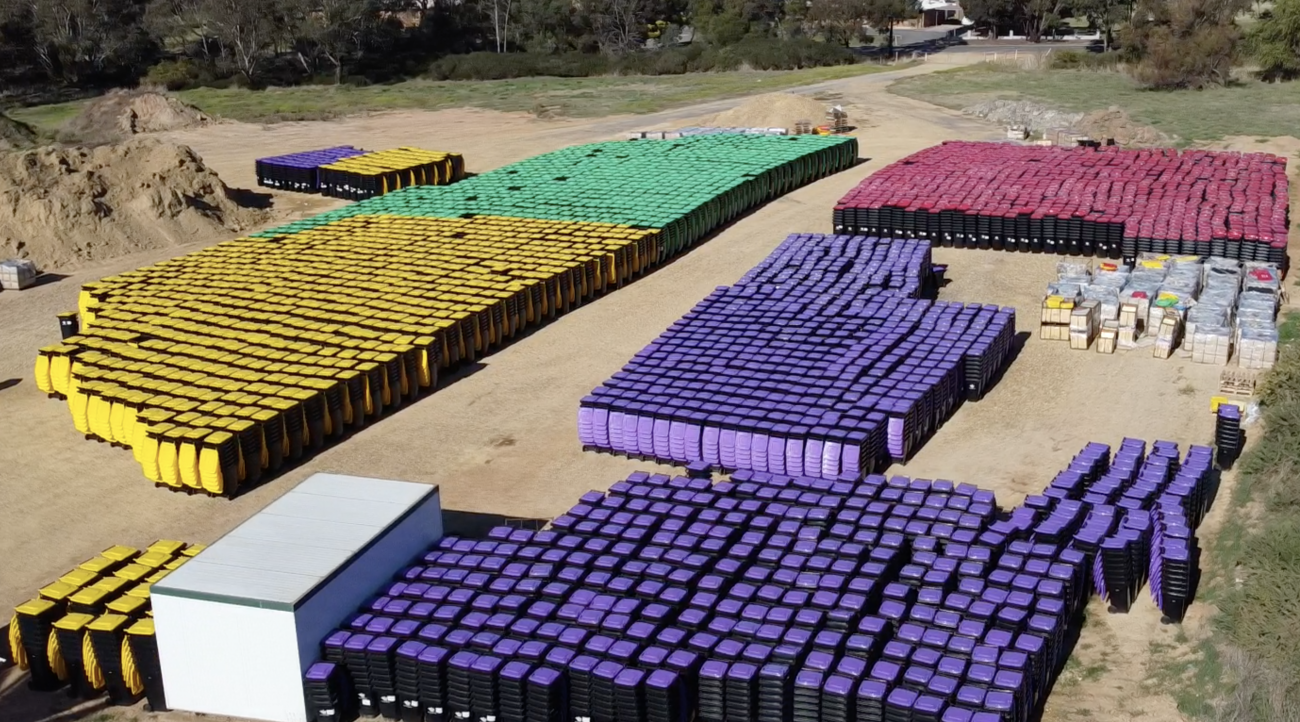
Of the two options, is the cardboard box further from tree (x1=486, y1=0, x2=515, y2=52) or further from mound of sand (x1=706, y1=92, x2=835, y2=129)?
tree (x1=486, y1=0, x2=515, y2=52)

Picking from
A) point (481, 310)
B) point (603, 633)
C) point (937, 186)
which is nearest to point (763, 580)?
point (603, 633)

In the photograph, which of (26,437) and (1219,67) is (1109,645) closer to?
(26,437)

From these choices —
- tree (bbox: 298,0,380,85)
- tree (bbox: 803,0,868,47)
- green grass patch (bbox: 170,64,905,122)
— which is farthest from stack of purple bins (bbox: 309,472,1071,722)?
tree (bbox: 803,0,868,47)

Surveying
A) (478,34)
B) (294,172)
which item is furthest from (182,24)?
(294,172)

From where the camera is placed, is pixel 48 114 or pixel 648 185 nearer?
pixel 648 185

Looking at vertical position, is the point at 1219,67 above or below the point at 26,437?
above

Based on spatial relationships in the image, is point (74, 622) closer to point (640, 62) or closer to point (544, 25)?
point (640, 62)

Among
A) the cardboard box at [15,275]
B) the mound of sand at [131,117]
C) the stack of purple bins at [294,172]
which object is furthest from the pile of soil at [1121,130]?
the mound of sand at [131,117]
